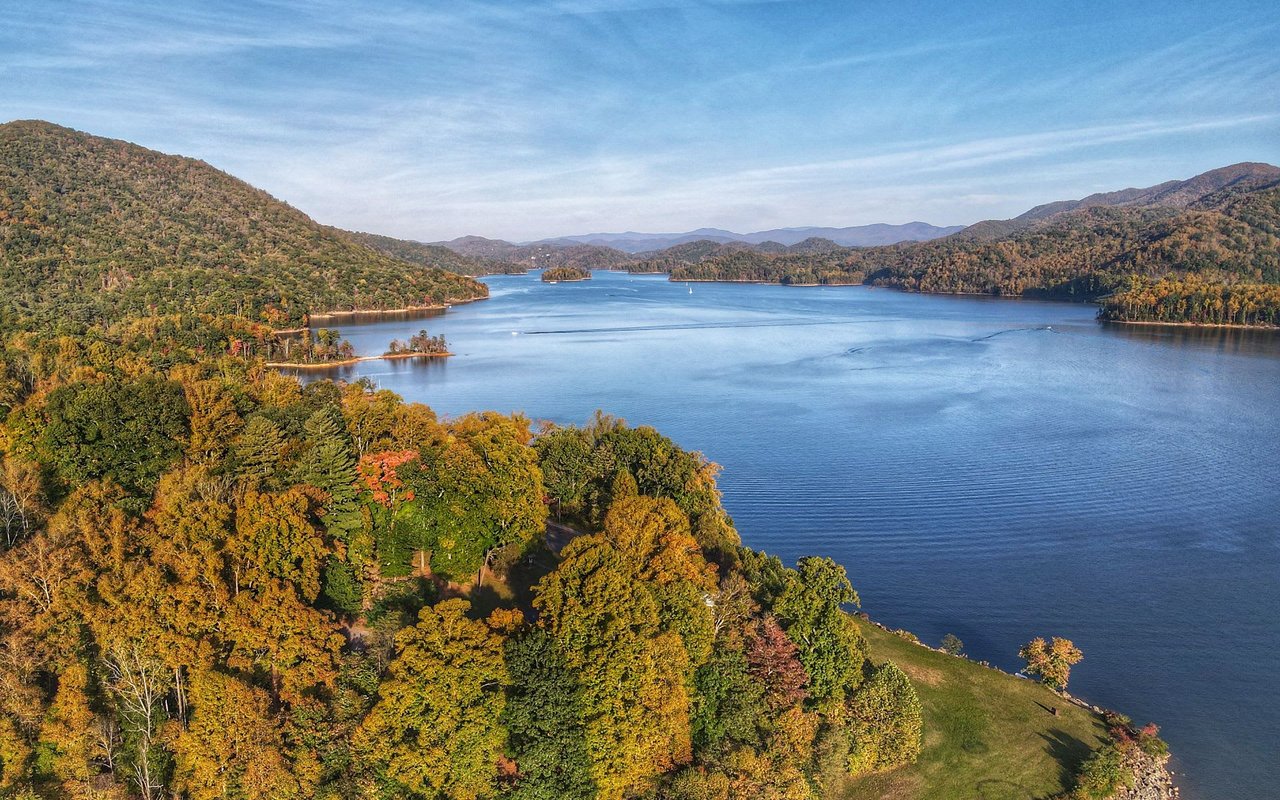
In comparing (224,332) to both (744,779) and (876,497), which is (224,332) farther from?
(744,779)

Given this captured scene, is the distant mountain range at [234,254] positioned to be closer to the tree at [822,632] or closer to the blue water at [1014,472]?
the blue water at [1014,472]

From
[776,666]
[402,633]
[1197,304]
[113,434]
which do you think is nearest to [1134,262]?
[1197,304]

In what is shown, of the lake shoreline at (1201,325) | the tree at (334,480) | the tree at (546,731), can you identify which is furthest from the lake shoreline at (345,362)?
the lake shoreline at (1201,325)

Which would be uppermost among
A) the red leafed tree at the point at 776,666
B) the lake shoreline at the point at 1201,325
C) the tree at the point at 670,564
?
the lake shoreline at the point at 1201,325

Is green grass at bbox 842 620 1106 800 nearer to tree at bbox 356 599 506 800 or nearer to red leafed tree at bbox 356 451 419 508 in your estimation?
tree at bbox 356 599 506 800

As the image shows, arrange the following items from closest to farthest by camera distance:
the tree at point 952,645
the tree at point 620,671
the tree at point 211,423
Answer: the tree at point 620,671 → the tree at point 952,645 → the tree at point 211,423

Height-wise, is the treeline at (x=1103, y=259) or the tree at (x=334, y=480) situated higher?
the treeline at (x=1103, y=259)
